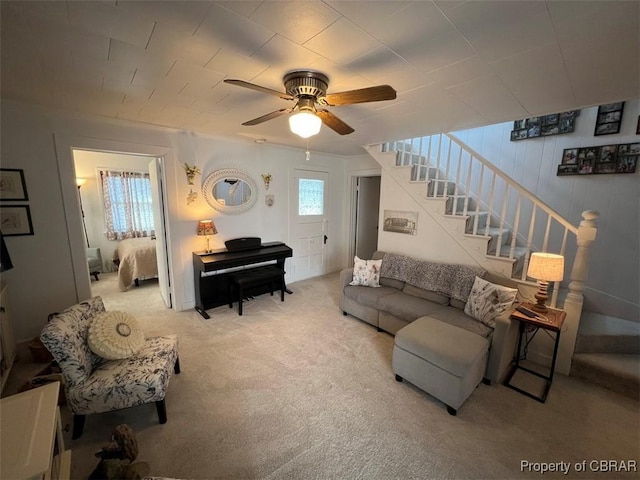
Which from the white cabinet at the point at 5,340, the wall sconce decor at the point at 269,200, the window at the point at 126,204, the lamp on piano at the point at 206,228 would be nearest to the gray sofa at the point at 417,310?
the wall sconce decor at the point at 269,200

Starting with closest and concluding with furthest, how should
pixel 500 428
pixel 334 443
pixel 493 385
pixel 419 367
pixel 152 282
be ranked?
pixel 334 443
pixel 500 428
pixel 419 367
pixel 493 385
pixel 152 282

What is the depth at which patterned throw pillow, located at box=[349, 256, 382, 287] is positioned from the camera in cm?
336

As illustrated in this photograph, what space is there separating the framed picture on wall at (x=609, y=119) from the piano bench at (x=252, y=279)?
427 cm

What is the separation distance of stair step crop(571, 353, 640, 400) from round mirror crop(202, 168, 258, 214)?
167 inches

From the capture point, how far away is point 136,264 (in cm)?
429

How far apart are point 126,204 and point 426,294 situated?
5.97 m

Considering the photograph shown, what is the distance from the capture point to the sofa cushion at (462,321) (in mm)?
2328

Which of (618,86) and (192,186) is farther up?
(618,86)

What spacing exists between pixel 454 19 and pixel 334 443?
251cm

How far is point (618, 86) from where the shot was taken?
1.75 m

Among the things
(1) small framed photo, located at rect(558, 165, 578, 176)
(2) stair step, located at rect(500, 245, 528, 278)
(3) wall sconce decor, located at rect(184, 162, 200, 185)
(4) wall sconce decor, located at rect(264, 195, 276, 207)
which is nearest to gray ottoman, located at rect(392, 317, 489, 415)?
(2) stair step, located at rect(500, 245, 528, 278)

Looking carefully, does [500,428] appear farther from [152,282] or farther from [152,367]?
[152,282]

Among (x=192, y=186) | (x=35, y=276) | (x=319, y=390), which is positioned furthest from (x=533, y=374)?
(x=35, y=276)

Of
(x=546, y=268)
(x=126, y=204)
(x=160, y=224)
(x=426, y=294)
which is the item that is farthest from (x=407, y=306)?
(x=126, y=204)
